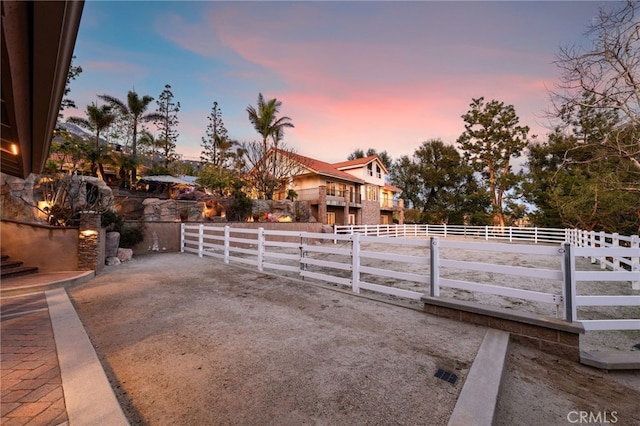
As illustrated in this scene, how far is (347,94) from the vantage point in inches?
527

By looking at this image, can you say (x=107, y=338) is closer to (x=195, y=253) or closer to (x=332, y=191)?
(x=195, y=253)

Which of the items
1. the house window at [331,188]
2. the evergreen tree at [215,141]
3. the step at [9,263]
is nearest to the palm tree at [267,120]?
the house window at [331,188]

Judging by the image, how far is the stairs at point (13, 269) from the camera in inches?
232

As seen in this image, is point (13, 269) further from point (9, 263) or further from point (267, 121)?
point (267, 121)

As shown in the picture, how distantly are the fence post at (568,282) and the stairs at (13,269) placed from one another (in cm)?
1075

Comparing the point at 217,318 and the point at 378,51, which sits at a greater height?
the point at 378,51

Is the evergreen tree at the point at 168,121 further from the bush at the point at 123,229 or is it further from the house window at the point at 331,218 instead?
the bush at the point at 123,229

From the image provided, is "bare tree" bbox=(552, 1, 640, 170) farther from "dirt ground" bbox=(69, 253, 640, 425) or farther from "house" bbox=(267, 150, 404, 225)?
"house" bbox=(267, 150, 404, 225)

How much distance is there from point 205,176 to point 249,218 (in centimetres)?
455

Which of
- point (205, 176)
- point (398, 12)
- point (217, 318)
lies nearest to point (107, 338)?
point (217, 318)

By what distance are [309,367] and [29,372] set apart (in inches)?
105

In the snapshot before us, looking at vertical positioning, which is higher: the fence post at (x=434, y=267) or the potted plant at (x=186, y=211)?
the potted plant at (x=186, y=211)

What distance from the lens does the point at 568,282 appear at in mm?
3203

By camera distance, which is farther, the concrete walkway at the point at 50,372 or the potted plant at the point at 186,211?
the potted plant at the point at 186,211
